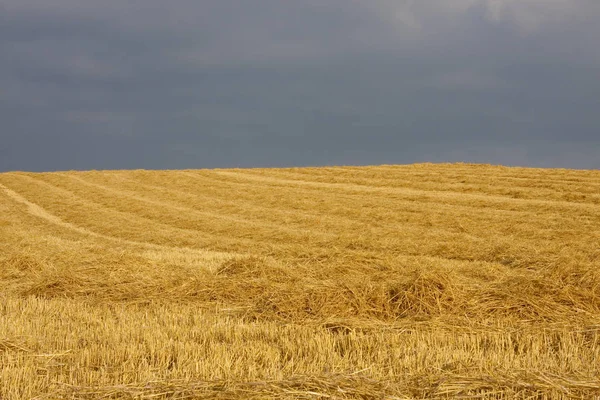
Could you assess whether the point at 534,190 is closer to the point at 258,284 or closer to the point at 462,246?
the point at 462,246

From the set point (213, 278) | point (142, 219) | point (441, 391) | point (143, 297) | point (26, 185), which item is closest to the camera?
point (441, 391)

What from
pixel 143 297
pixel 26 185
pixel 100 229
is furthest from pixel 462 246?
pixel 26 185

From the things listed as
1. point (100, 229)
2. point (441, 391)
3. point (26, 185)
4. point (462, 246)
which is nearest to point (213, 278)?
point (441, 391)

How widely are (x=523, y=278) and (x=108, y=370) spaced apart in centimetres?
661

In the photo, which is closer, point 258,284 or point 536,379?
point 536,379

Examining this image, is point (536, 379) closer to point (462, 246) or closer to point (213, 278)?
point (213, 278)

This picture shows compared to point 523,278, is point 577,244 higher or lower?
higher

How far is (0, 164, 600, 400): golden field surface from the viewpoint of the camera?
17.0 feet

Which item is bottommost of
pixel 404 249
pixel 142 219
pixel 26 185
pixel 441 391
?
pixel 441 391

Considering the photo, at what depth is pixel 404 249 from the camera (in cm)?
1622

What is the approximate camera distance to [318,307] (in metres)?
8.31

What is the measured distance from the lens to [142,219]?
2433 cm

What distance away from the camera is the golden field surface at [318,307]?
5.17 meters

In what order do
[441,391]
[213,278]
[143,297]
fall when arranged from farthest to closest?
[213,278] → [143,297] → [441,391]
